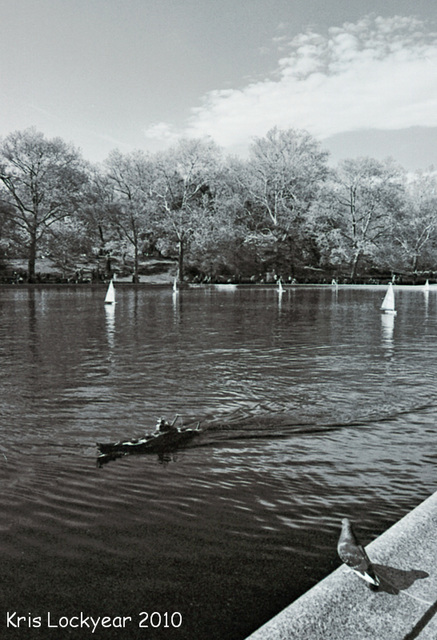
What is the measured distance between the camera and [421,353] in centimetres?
1336

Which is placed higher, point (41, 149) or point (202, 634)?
point (41, 149)

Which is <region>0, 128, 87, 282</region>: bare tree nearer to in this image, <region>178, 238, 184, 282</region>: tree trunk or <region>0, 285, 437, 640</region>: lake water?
<region>178, 238, 184, 282</region>: tree trunk

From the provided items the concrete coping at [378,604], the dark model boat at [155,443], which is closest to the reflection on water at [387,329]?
the dark model boat at [155,443]

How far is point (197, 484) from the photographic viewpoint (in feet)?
17.3

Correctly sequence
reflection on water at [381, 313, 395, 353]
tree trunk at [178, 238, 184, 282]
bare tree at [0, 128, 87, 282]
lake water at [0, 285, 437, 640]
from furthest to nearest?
tree trunk at [178, 238, 184, 282]
bare tree at [0, 128, 87, 282]
reflection on water at [381, 313, 395, 353]
lake water at [0, 285, 437, 640]

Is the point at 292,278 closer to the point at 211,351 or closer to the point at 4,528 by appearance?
the point at 211,351

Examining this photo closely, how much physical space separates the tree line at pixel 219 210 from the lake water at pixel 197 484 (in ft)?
176

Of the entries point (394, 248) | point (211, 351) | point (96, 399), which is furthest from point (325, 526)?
point (394, 248)

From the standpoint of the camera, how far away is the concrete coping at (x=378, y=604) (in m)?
2.63

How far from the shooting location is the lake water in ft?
11.3

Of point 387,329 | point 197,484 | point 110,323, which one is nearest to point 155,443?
point 197,484

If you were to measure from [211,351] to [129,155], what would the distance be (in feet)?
202

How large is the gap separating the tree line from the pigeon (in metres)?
59.7

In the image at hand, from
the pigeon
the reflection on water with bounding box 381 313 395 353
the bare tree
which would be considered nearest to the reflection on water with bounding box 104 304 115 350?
the reflection on water with bounding box 381 313 395 353
